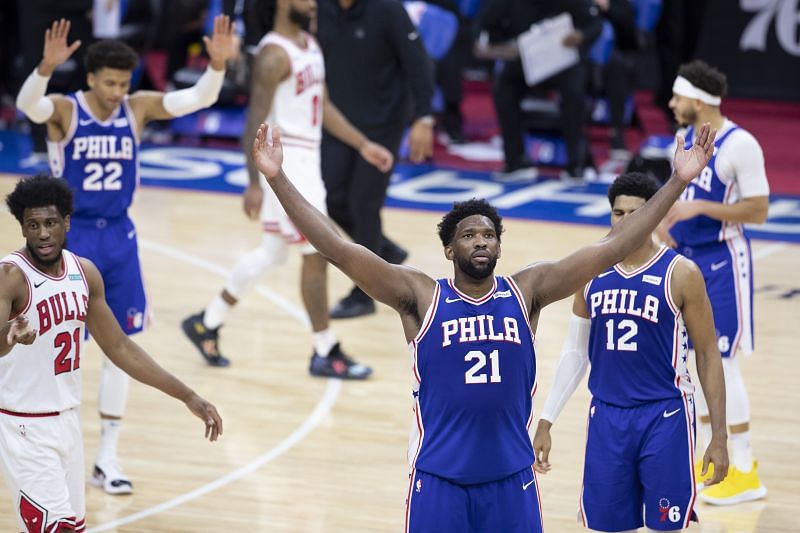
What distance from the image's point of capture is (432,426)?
14.8 ft

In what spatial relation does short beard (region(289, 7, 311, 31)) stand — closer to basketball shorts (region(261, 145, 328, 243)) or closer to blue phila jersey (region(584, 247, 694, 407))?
basketball shorts (region(261, 145, 328, 243))

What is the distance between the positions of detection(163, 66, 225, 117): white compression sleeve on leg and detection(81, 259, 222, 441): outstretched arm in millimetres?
1715

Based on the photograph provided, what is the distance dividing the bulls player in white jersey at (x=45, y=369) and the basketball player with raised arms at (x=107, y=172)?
4.75 ft

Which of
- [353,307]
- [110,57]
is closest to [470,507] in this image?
[110,57]

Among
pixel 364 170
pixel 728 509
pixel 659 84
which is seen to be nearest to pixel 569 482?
pixel 728 509

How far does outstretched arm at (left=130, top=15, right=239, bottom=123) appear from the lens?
6793 mm

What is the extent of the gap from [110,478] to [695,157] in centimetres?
326

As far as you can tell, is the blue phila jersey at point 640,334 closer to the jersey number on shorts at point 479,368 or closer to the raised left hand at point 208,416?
the jersey number on shorts at point 479,368

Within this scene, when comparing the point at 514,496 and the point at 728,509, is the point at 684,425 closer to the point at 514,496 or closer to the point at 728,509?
the point at 514,496

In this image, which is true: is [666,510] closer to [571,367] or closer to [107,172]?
[571,367]

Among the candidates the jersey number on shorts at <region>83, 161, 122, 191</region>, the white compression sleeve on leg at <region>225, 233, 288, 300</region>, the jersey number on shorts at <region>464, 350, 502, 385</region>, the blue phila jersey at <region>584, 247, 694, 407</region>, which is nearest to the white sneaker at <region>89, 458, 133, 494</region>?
the jersey number on shorts at <region>83, 161, 122, 191</region>

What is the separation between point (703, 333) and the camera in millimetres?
5168

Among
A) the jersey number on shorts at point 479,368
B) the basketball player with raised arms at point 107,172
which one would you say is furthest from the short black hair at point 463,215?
the basketball player with raised arms at point 107,172

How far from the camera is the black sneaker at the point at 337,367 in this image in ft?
27.2
